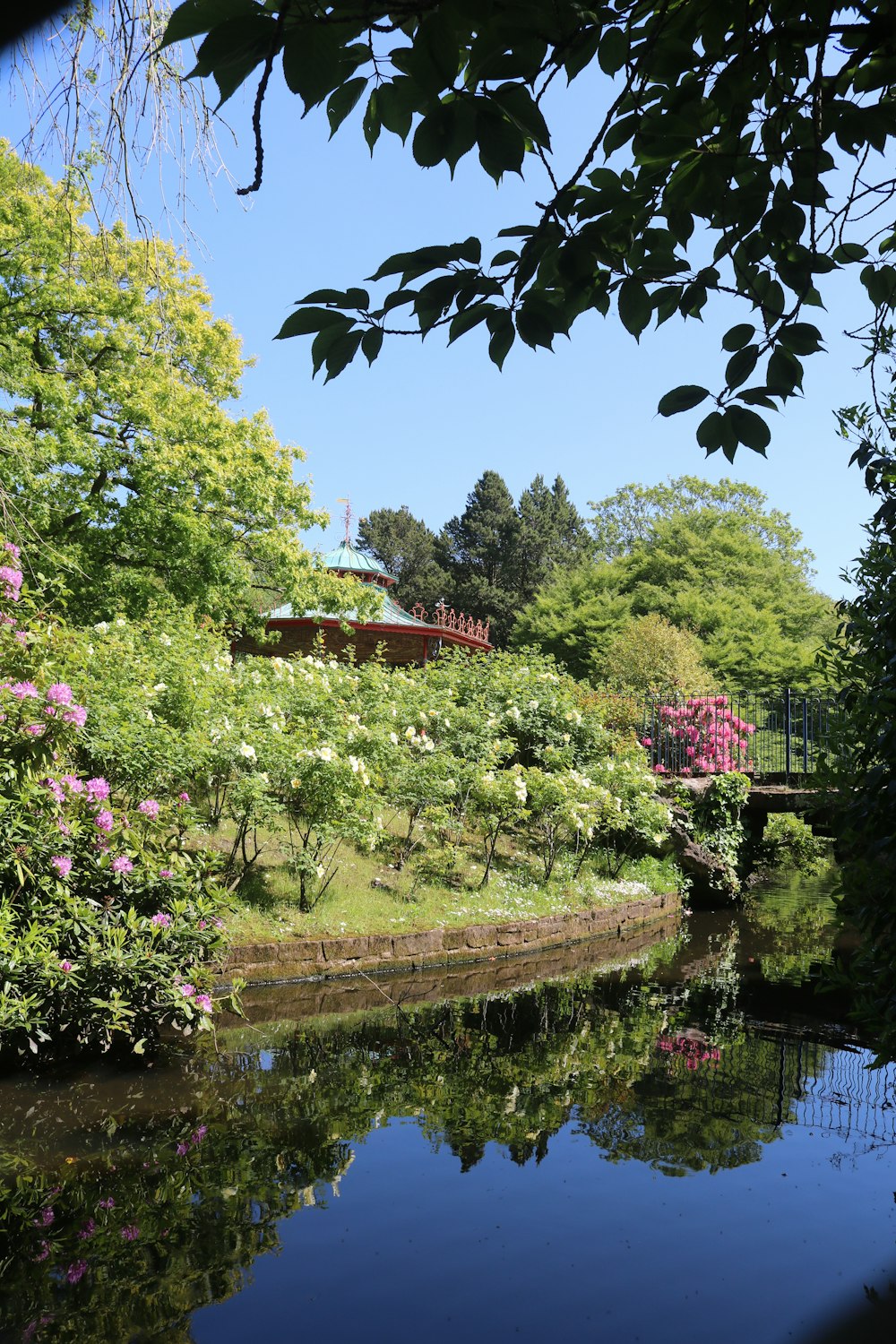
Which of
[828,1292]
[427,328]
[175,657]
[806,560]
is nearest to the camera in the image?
[427,328]

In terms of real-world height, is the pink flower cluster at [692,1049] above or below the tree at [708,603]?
below

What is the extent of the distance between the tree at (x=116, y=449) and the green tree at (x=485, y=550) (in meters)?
28.2

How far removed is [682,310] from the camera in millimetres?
2227

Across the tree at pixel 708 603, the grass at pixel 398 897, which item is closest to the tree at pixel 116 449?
the grass at pixel 398 897

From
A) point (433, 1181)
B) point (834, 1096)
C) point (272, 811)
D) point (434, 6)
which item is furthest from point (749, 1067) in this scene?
point (434, 6)

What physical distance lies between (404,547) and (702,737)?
3511 cm

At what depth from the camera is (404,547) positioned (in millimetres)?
49219

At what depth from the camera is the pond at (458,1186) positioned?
3004mm

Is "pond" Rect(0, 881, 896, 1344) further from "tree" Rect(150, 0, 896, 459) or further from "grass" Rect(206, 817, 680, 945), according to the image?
"tree" Rect(150, 0, 896, 459)

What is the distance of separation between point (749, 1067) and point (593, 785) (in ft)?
19.5

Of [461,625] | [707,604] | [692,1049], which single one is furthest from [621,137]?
[707,604]

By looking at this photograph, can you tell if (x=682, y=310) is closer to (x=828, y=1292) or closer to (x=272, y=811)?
(x=828, y=1292)

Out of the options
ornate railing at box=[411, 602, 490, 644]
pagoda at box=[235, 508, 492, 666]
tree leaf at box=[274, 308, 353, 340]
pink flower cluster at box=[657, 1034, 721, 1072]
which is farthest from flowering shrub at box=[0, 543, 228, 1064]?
ornate railing at box=[411, 602, 490, 644]

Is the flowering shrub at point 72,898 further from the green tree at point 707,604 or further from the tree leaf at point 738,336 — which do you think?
the green tree at point 707,604
